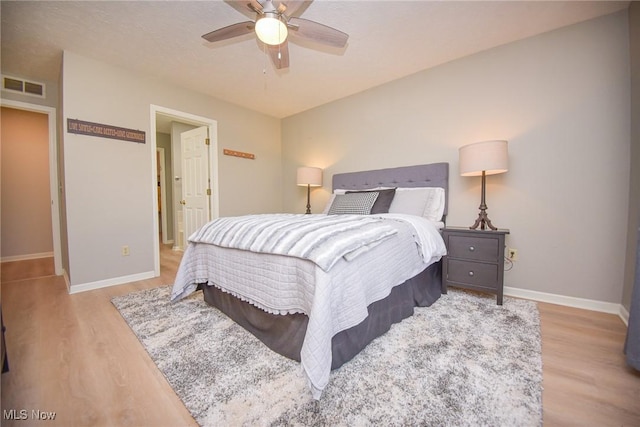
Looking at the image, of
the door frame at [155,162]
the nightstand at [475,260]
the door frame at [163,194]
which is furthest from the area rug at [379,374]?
the door frame at [163,194]

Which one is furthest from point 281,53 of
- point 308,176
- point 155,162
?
point 155,162

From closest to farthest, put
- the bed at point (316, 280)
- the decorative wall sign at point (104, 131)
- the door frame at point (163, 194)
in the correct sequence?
the bed at point (316, 280), the decorative wall sign at point (104, 131), the door frame at point (163, 194)

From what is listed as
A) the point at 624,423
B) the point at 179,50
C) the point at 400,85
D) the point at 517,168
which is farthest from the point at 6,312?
the point at 517,168

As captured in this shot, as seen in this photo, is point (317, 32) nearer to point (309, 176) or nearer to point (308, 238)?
point (308, 238)

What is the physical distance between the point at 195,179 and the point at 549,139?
14.6ft

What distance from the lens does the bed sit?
1.16 meters

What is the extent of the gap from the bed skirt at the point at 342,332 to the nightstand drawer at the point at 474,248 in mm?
313

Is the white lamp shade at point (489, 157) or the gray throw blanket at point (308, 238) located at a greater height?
the white lamp shade at point (489, 157)

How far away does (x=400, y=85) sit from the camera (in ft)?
10.2

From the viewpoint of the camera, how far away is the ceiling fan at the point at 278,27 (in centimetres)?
162

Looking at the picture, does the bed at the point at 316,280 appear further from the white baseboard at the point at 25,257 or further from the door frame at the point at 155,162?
the white baseboard at the point at 25,257

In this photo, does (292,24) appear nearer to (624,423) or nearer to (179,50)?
(179,50)

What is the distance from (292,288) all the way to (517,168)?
7.93 feet

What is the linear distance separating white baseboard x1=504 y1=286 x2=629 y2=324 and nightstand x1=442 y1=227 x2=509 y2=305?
1.46 feet
